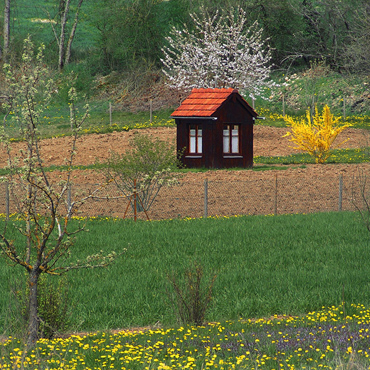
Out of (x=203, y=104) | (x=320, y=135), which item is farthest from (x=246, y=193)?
(x=320, y=135)

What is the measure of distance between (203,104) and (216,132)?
1532mm

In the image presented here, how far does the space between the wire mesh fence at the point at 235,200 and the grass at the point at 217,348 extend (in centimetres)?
1087

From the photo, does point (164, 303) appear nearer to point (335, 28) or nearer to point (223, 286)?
point (223, 286)

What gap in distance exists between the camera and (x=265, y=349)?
7434mm

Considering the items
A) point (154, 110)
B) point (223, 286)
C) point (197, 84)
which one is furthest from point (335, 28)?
point (223, 286)

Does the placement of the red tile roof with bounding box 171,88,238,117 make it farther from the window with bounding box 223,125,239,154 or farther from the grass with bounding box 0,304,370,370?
the grass with bounding box 0,304,370,370

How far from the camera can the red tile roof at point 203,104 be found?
92.9ft

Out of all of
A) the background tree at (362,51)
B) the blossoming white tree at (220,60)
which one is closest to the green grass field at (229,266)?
the background tree at (362,51)

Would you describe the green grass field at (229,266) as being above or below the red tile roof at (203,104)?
below

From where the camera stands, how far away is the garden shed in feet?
93.1

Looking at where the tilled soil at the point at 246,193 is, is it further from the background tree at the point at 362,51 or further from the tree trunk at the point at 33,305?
the background tree at the point at 362,51

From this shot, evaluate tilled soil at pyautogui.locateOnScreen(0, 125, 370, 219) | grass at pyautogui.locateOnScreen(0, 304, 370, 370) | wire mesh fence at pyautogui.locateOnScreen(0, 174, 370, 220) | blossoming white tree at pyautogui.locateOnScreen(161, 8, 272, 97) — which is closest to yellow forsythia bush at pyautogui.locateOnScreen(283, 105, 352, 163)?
tilled soil at pyautogui.locateOnScreen(0, 125, 370, 219)

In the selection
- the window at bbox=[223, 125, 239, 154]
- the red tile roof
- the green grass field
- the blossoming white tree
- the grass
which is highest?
the blossoming white tree

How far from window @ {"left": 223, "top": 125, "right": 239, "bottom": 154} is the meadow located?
10084 millimetres
